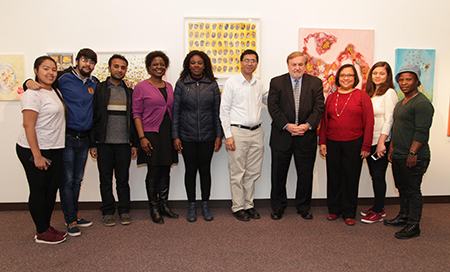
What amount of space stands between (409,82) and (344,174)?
1043 mm

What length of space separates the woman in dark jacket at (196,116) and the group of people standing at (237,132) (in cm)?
1

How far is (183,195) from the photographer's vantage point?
3314mm

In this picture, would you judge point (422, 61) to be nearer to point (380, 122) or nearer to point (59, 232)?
A: point (380, 122)

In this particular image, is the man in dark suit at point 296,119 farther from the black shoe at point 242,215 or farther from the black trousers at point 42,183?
the black trousers at point 42,183

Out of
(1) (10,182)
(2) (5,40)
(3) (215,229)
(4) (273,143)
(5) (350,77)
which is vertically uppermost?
(2) (5,40)

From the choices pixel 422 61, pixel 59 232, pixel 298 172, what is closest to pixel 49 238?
pixel 59 232

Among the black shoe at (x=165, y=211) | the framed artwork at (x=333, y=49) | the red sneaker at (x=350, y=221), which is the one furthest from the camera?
the framed artwork at (x=333, y=49)

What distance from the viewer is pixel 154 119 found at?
267 centimetres

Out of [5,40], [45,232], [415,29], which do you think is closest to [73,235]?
[45,232]

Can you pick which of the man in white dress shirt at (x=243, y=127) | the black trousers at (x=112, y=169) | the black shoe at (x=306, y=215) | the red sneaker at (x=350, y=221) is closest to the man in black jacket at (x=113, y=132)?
the black trousers at (x=112, y=169)

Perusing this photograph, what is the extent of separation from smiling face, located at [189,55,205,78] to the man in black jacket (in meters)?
0.66

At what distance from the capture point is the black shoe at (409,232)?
2402mm

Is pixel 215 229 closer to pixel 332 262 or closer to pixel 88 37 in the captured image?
pixel 332 262

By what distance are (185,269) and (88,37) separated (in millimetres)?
2774
